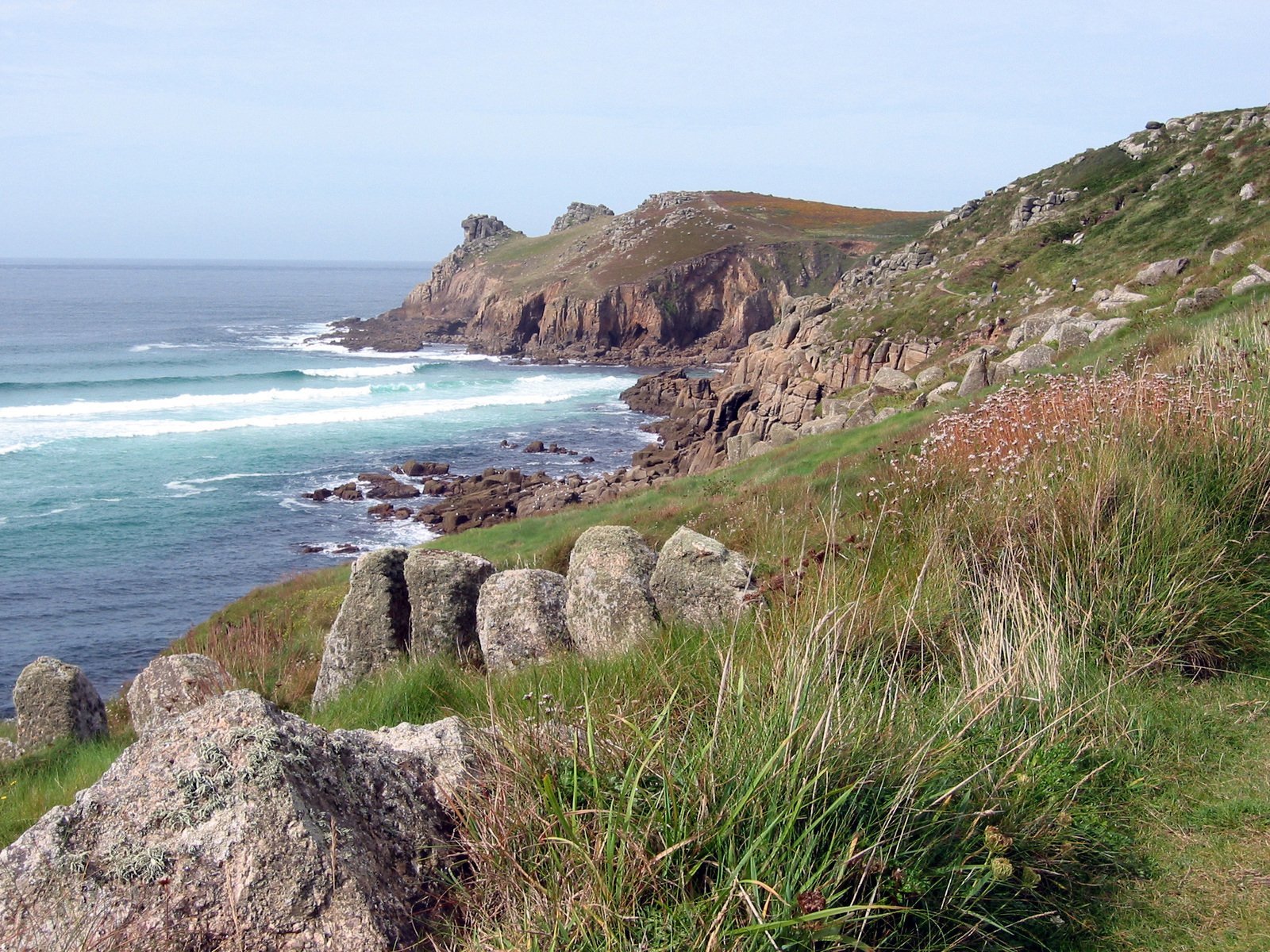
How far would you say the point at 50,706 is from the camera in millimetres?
10977

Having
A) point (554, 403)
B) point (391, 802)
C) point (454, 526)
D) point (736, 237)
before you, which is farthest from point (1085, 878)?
point (736, 237)

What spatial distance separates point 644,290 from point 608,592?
90591 mm

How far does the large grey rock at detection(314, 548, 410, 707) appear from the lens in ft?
30.5

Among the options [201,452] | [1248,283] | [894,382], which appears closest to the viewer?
[1248,283]

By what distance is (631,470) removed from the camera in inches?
1658

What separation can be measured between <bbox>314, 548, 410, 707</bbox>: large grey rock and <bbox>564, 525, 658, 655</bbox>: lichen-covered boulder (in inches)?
87.5

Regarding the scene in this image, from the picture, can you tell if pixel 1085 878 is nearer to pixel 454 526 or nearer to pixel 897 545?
pixel 897 545

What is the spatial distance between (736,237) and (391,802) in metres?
111

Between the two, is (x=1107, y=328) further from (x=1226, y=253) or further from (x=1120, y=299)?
(x=1226, y=253)

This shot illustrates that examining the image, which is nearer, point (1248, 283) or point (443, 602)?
point (443, 602)

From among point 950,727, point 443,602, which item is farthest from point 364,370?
point 950,727

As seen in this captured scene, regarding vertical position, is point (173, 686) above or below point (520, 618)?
below

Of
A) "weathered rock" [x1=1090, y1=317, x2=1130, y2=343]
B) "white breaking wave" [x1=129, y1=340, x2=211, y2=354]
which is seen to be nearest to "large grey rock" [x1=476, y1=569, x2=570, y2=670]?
"weathered rock" [x1=1090, y1=317, x2=1130, y2=343]

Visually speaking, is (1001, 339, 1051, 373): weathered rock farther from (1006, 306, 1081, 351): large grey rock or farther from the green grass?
the green grass
